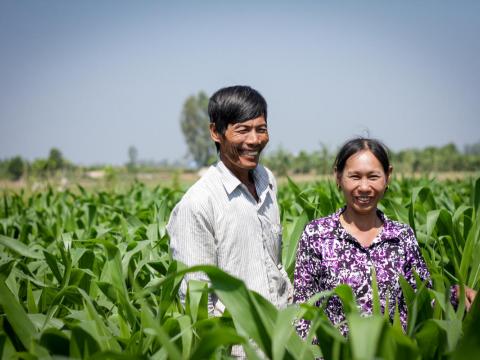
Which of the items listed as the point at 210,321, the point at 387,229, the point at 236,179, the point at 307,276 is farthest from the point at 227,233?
the point at 387,229

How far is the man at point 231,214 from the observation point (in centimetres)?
175

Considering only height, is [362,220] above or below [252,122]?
below

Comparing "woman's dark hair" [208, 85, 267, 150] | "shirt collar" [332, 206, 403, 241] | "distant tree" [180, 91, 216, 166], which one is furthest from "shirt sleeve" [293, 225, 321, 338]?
"distant tree" [180, 91, 216, 166]

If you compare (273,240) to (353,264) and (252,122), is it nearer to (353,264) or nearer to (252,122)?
(353,264)

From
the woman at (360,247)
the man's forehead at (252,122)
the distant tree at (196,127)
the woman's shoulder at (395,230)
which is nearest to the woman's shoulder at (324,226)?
the woman at (360,247)

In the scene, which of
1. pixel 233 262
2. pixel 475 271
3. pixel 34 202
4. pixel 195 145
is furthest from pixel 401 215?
pixel 195 145

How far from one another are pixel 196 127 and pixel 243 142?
8097 cm

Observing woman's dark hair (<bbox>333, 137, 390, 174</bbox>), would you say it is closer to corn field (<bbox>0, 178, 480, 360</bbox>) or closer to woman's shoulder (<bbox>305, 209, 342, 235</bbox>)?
woman's shoulder (<bbox>305, 209, 342, 235</bbox>)

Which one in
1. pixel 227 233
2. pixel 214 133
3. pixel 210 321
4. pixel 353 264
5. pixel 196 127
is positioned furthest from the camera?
pixel 196 127

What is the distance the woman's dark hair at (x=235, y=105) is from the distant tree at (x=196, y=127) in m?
79.1

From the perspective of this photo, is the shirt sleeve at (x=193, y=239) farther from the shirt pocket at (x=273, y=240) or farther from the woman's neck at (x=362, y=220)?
the woman's neck at (x=362, y=220)

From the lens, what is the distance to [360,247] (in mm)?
1691

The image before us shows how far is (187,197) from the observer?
70.1 inches

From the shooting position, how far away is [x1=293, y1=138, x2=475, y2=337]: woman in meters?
1.65
